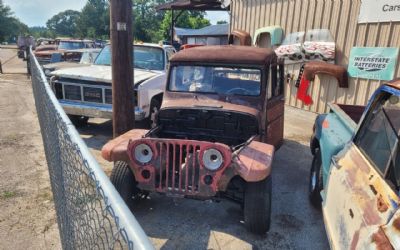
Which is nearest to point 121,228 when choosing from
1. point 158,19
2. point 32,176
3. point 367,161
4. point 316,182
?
point 367,161

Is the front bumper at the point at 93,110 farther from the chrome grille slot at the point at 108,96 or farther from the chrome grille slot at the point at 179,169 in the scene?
the chrome grille slot at the point at 179,169

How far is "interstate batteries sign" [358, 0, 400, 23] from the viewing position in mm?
7594

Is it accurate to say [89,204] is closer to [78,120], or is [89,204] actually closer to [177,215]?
[177,215]

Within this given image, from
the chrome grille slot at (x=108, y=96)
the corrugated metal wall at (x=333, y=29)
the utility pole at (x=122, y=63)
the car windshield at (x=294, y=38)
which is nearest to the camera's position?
the utility pole at (x=122, y=63)

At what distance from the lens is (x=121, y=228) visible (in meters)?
1.07

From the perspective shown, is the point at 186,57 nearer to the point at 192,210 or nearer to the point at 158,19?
the point at 192,210

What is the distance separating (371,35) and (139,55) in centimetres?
550

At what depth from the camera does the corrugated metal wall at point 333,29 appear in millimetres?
8156

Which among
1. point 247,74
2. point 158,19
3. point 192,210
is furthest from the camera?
point 158,19

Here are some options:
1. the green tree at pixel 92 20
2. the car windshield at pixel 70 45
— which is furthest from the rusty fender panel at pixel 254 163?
the green tree at pixel 92 20

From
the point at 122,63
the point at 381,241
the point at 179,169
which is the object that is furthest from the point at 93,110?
the point at 381,241

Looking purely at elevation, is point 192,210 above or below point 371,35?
below

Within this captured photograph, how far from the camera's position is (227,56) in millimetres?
4703

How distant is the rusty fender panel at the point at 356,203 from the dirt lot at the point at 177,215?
0.74 metres
